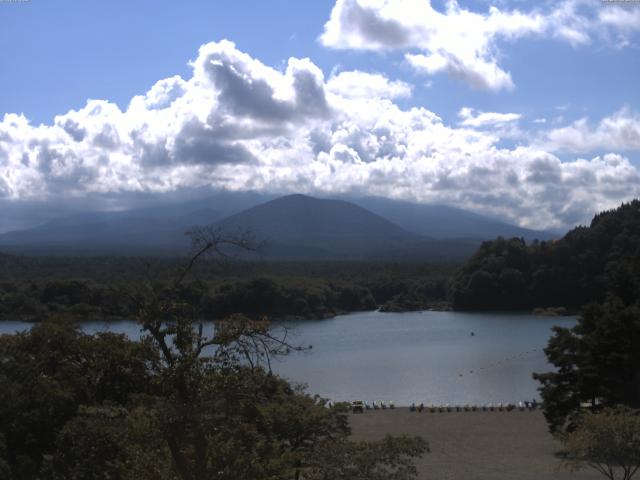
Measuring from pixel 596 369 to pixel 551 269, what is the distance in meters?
44.6

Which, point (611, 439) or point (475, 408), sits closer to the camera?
point (611, 439)

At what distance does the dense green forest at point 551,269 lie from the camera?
189 ft

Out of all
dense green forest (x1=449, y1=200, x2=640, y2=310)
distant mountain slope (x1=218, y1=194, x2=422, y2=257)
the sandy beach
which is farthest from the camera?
distant mountain slope (x1=218, y1=194, x2=422, y2=257)

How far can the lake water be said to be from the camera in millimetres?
27031

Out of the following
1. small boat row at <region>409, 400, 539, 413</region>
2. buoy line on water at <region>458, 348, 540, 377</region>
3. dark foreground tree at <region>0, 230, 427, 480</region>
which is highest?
dark foreground tree at <region>0, 230, 427, 480</region>

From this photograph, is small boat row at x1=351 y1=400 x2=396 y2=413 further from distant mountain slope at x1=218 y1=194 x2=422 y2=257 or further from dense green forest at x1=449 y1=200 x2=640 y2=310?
distant mountain slope at x1=218 y1=194 x2=422 y2=257

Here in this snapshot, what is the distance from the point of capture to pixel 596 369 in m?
16.0

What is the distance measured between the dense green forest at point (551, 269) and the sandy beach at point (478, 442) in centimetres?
3807

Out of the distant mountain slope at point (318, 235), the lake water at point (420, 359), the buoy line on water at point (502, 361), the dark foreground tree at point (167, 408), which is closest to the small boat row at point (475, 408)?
the lake water at point (420, 359)

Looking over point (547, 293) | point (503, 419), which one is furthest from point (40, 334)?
point (547, 293)

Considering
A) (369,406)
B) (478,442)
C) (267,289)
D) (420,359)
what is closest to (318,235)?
(267,289)

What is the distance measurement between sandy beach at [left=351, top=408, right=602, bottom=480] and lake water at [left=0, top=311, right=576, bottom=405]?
11.5 feet

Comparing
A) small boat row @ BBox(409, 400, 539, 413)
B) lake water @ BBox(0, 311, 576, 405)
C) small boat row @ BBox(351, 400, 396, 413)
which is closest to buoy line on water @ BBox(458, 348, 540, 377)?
lake water @ BBox(0, 311, 576, 405)

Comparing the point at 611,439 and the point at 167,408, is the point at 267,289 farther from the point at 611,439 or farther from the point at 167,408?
the point at 167,408
